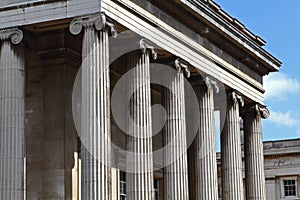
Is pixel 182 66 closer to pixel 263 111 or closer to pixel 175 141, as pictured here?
pixel 175 141

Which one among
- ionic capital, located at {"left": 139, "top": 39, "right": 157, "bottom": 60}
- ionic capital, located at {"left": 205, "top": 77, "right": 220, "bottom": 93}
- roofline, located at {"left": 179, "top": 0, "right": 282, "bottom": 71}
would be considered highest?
roofline, located at {"left": 179, "top": 0, "right": 282, "bottom": 71}

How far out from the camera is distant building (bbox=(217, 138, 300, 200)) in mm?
65250

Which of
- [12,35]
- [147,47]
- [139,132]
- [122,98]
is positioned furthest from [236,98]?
[12,35]

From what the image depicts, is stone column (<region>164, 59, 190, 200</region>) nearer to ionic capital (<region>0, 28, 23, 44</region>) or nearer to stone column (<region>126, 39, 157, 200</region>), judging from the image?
stone column (<region>126, 39, 157, 200</region>)

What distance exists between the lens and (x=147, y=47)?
113 ft

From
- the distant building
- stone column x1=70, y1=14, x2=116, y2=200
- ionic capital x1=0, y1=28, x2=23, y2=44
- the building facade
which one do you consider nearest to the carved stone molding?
the building facade

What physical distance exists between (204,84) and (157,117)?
13.3ft

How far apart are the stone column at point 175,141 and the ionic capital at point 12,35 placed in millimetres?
8266

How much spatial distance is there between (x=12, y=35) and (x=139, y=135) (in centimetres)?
676

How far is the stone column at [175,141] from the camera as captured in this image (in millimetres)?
36156

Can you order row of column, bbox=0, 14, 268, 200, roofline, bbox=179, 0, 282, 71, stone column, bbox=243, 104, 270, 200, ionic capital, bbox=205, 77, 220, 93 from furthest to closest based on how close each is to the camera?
1. stone column, bbox=243, 104, 270, 200
2. ionic capital, bbox=205, 77, 220, 93
3. roofline, bbox=179, 0, 282, 71
4. row of column, bbox=0, 14, 268, 200

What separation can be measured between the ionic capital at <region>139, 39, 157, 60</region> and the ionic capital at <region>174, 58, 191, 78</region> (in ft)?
7.44

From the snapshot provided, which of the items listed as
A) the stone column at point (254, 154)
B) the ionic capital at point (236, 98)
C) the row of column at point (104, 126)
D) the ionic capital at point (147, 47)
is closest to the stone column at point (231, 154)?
the ionic capital at point (236, 98)

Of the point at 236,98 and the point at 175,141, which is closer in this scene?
the point at 175,141
